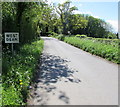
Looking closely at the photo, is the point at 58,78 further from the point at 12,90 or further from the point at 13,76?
the point at 12,90

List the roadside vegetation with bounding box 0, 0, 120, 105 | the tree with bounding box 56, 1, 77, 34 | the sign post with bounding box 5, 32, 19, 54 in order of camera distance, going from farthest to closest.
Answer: the tree with bounding box 56, 1, 77, 34 → the sign post with bounding box 5, 32, 19, 54 → the roadside vegetation with bounding box 0, 0, 120, 105

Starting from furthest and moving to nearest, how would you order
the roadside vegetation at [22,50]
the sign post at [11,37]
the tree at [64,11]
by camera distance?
1. the tree at [64,11]
2. the sign post at [11,37]
3. the roadside vegetation at [22,50]

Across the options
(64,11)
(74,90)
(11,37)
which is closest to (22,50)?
(11,37)

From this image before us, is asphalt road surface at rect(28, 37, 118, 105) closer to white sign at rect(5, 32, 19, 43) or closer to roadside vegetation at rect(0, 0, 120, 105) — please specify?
roadside vegetation at rect(0, 0, 120, 105)

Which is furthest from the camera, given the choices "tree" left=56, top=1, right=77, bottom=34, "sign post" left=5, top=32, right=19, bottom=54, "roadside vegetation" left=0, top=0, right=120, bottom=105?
"tree" left=56, top=1, right=77, bottom=34

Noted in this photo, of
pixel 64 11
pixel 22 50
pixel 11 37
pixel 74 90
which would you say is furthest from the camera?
pixel 64 11

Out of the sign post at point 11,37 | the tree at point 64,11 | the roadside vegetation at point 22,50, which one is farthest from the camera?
the tree at point 64,11

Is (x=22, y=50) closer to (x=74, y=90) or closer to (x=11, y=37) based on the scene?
(x=11, y=37)

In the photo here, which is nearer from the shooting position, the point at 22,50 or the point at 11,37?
the point at 11,37

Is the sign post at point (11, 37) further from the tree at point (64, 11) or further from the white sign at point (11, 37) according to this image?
the tree at point (64, 11)

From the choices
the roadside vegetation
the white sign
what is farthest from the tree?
the white sign

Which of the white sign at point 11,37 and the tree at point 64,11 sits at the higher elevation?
the tree at point 64,11

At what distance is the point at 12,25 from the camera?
922cm

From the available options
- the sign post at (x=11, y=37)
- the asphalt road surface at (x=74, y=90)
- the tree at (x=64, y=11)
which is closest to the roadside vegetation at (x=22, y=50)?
the asphalt road surface at (x=74, y=90)
